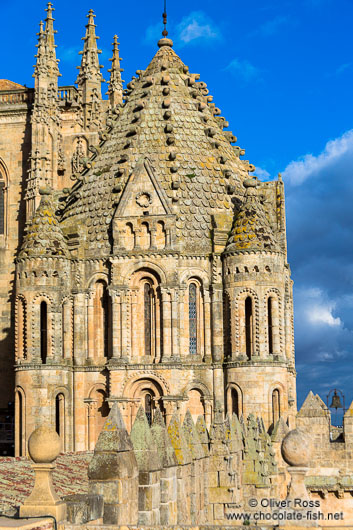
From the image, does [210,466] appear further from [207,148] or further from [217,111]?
[217,111]

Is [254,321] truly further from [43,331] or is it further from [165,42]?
[165,42]

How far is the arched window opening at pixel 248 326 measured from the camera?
48344 millimetres

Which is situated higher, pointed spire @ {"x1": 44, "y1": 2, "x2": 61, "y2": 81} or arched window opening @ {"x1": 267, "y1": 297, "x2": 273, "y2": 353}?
pointed spire @ {"x1": 44, "y1": 2, "x2": 61, "y2": 81}

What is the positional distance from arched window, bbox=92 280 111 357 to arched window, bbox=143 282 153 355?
6.04 ft

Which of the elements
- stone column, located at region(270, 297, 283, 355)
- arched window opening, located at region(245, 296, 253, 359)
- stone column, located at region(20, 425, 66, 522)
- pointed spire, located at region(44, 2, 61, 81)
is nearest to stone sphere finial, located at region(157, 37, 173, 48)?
pointed spire, located at region(44, 2, 61, 81)

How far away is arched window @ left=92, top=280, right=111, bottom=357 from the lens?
50438 millimetres

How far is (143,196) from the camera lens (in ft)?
163

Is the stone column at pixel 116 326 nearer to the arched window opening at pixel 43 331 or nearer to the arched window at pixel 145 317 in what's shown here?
the arched window at pixel 145 317

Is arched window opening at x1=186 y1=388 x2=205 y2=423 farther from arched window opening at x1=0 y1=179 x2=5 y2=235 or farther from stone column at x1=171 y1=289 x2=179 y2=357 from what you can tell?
arched window opening at x1=0 y1=179 x2=5 y2=235

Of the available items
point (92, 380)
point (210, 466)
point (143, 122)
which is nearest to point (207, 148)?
point (143, 122)

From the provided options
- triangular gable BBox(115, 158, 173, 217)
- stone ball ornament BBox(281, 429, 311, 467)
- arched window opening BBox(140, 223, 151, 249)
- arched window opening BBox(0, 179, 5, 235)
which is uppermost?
arched window opening BBox(0, 179, 5, 235)

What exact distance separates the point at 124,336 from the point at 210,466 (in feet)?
50.4

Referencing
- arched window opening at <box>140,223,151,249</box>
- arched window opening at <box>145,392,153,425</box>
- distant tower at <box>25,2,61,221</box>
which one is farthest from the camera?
distant tower at <box>25,2,61,221</box>

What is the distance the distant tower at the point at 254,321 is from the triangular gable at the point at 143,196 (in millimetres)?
3571
